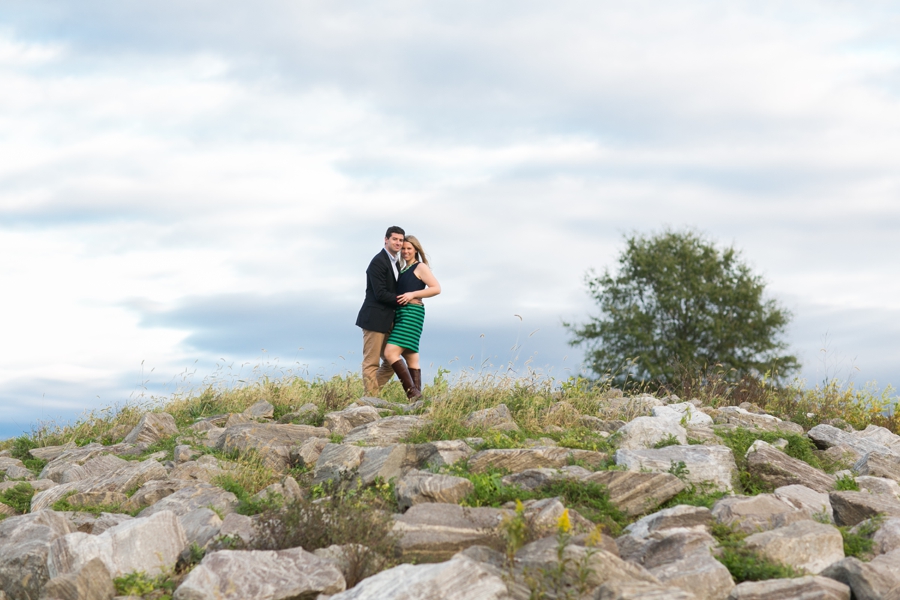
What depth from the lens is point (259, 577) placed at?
17.5 feet

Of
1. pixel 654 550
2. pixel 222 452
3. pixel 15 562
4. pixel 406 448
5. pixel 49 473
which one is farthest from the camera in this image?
pixel 49 473

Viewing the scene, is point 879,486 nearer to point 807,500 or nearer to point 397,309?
point 807,500

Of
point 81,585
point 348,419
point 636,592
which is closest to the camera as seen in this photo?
point 636,592

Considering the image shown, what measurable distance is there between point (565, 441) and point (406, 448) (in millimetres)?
1658

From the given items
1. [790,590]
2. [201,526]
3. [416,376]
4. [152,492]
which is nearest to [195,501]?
[152,492]

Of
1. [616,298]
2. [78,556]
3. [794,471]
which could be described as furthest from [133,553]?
[616,298]

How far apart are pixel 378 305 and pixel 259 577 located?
27.9 ft

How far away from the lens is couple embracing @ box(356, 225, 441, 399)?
530 inches

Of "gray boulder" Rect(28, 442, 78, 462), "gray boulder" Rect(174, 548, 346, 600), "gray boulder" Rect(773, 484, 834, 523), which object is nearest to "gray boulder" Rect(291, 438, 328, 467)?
"gray boulder" Rect(174, 548, 346, 600)

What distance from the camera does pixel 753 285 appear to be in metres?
30.8

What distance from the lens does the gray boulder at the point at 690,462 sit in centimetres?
762

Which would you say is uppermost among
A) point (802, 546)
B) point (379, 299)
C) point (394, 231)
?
point (394, 231)

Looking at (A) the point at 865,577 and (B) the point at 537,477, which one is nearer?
(A) the point at 865,577

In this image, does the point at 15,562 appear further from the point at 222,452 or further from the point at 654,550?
the point at 654,550
